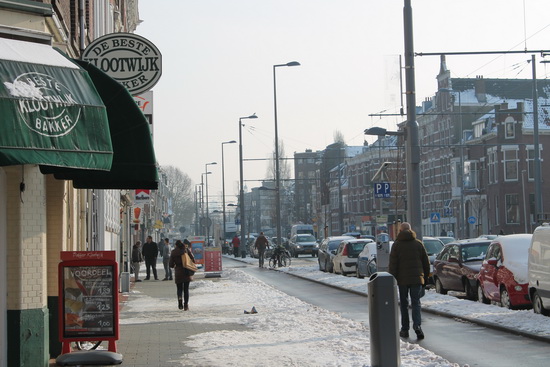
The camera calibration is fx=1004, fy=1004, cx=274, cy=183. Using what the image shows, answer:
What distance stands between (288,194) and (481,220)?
6360 cm

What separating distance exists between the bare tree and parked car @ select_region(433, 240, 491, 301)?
14590 centimetres

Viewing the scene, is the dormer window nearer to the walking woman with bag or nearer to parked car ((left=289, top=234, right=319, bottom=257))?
parked car ((left=289, top=234, right=319, bottom=257))

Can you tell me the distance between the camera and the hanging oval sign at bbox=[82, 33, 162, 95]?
13.4 meters

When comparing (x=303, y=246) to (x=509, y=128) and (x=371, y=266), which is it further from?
(x=371, y=266)

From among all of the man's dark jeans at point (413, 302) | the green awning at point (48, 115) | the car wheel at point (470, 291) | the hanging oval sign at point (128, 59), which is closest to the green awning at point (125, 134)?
the green awning at point (48, 115)

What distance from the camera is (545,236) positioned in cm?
1748

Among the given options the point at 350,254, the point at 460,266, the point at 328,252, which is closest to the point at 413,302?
the point at 460,266

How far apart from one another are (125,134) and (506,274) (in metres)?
11.2

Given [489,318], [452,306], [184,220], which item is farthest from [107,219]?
[184,220]

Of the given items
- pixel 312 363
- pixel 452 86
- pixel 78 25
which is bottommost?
pixel 312 363

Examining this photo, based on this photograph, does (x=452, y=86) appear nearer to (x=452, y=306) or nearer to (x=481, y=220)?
(x=481, y=220)

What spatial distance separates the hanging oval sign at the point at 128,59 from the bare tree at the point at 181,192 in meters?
158

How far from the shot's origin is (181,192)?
582 feet

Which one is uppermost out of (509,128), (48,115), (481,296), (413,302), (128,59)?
(509,128)
